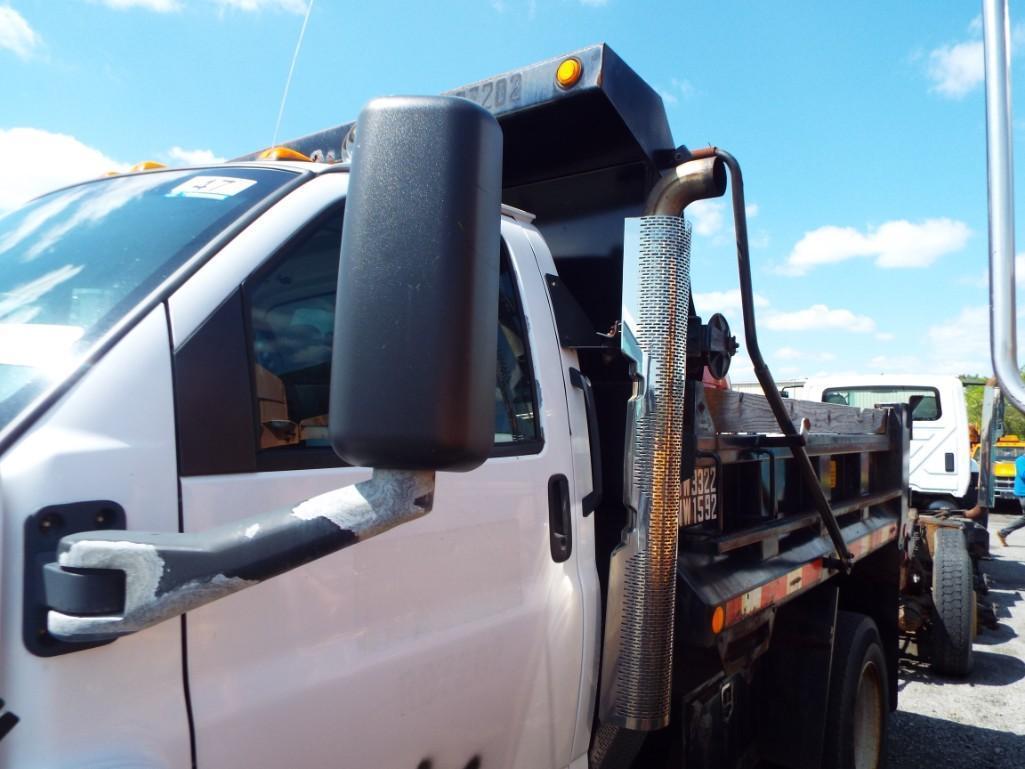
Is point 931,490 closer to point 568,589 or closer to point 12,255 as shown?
point 568,589

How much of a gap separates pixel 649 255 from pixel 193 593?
1572 mm

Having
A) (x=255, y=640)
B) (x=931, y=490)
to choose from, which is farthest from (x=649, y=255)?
(x=931, y=490)

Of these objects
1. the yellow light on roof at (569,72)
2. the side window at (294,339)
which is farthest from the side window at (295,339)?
the yellow light on roof at (569,72)

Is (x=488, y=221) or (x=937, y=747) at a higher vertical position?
(x=488, y=221)

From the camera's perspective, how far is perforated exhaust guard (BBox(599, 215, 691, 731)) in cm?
216

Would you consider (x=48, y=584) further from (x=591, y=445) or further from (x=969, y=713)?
(x=969, y=713)

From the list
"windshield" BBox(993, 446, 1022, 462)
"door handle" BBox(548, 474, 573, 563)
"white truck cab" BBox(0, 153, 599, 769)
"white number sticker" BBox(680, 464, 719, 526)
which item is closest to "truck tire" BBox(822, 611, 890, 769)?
"white number sticker" BBox(680, 464, 719, 526)

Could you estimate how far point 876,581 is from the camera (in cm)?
450

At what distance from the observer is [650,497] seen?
2.20m

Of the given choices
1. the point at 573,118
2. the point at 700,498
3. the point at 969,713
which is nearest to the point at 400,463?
the point at 700,498

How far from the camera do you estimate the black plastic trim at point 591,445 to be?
88.6 inches

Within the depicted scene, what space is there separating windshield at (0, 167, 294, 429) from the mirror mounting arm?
0.83 ft

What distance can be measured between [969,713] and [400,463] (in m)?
5.85

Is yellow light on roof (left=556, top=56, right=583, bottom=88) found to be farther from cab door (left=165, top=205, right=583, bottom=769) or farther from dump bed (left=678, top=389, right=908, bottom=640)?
dump bed (left=678, top=389, right=908, bottom=640)
